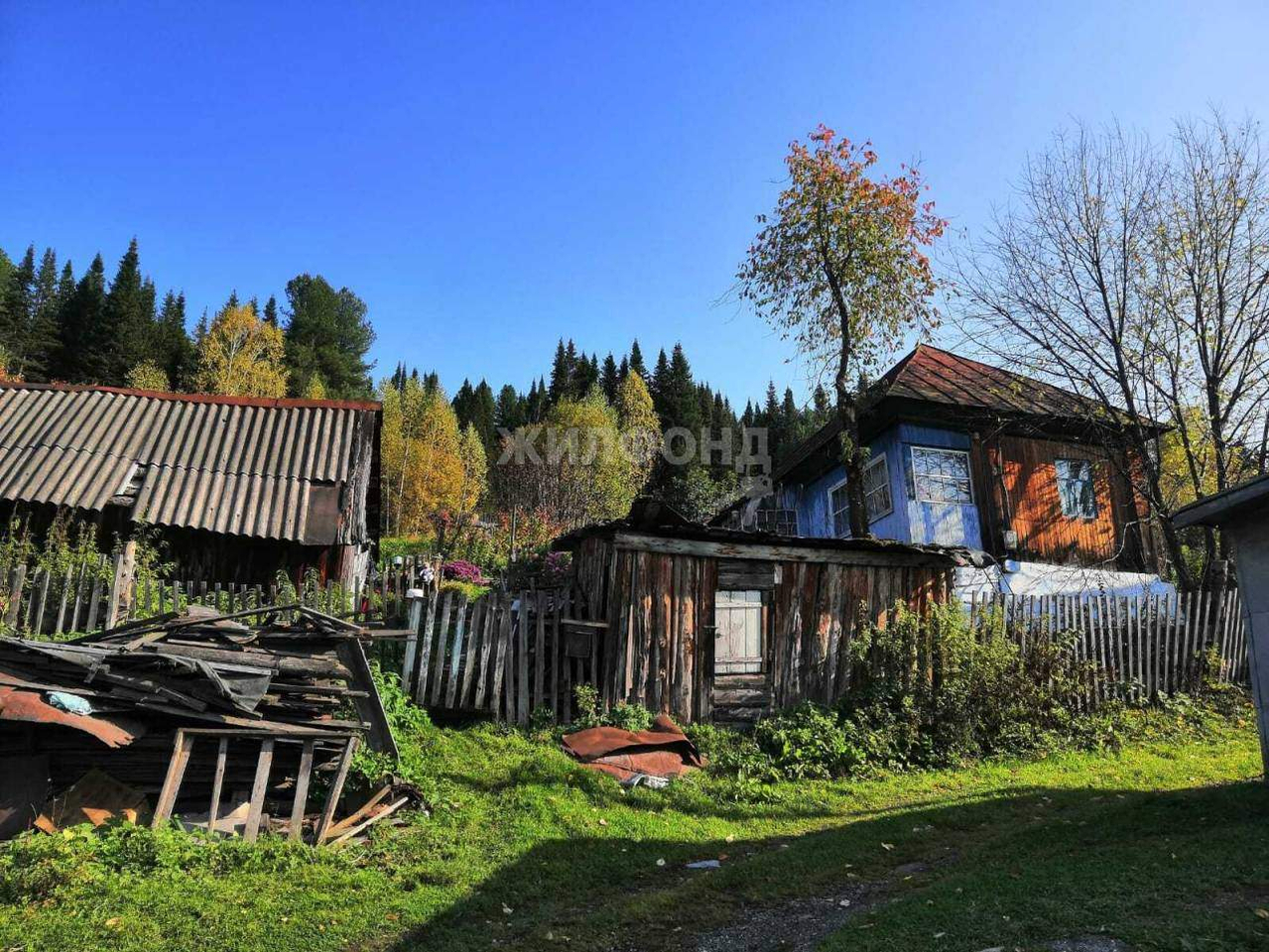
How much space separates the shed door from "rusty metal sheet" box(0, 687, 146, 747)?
24.1 feet

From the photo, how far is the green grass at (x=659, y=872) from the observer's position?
420 cm

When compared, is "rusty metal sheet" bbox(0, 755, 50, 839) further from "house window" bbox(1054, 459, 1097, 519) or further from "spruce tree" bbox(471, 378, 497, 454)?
"spruce tree" bbox(471, 378, 497, 454)

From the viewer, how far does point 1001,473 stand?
18.0 meters

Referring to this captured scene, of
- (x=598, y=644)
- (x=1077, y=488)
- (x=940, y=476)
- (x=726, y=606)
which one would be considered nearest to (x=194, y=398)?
(x=598, y=644)

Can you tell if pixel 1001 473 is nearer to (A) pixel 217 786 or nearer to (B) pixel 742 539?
(B) pixel 742 539

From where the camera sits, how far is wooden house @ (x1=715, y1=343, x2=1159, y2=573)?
58.0ft

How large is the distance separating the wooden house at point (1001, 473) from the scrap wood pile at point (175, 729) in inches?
542

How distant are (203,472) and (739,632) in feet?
30.9

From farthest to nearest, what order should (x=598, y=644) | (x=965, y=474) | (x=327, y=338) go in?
(x=327, y=338)
(x=965, y=474)
(x=598, y=644)

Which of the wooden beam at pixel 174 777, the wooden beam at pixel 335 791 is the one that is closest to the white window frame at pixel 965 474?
the wooden beam at pixel 335 791

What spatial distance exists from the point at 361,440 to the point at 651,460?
2764 cm

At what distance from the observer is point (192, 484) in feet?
42.4

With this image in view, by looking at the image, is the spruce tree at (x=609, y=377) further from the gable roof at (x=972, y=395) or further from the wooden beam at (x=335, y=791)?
the wooden beam at (x=335, y=791)

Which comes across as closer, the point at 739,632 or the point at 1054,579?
the point at 739,632
